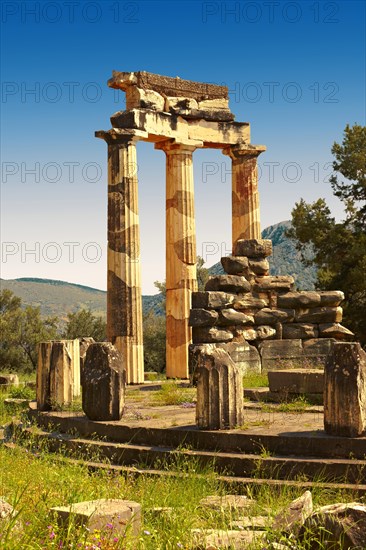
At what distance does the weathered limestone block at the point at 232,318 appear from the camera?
Result: 1820 centimetres

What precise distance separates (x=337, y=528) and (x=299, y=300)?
41.1 feet

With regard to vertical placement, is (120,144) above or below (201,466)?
above

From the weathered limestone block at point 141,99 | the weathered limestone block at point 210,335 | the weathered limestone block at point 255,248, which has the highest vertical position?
the weathered limestone block at point 141,99

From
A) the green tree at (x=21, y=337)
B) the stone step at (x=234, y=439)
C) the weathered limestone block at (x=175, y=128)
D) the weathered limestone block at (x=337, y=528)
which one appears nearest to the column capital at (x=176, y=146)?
the weathered limestone block at (x=175, y=128)

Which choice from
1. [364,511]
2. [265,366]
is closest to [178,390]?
[265,366]

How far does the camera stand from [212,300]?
18203 millimetres

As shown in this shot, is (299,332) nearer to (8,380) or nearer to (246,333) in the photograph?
(246,333)

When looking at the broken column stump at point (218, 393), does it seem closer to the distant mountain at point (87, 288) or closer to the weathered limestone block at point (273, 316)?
the weathered limestone block at point (273, 316)

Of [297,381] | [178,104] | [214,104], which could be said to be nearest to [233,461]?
[297,381]

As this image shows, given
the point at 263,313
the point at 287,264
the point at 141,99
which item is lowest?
the point at 263,313

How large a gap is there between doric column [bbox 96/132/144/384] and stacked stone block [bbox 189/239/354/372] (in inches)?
155

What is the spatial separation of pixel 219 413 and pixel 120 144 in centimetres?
1276

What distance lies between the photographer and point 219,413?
10.9 m

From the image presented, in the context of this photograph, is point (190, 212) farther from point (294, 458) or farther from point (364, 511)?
point (364, 511)
